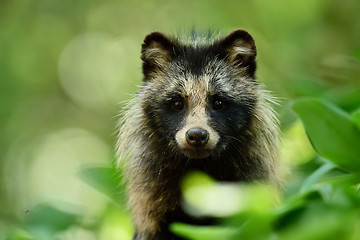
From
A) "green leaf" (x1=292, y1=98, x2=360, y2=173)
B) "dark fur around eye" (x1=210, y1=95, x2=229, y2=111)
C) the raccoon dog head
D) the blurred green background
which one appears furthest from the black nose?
the blurred green background

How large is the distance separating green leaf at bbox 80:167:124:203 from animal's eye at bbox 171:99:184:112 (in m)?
0.84

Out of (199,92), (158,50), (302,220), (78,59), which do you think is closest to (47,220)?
(199,92)

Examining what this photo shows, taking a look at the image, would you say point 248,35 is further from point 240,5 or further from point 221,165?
point 240,5

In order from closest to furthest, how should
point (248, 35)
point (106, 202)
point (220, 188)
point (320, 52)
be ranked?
1. point (220, 188)
2. point (106, 202)
3. point (248, 35)
4. point (320, 52)

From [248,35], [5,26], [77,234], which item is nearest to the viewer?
[77,234]

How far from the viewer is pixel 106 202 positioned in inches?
183

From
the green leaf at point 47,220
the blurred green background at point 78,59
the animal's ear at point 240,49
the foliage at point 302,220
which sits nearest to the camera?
the foliage at point 302,220

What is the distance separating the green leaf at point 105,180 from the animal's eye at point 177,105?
84 centimetres

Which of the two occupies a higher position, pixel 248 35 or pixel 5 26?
pixel 248 35

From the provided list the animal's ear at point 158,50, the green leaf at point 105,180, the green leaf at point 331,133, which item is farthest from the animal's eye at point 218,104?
the green leaf at point 331,133

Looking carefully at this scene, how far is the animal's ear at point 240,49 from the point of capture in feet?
16.7

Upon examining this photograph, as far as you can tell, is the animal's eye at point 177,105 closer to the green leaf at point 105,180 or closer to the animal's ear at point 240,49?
the animal's ear at point 240,49

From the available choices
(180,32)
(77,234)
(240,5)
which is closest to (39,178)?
(240,5)

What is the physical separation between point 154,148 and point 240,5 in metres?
9.88
